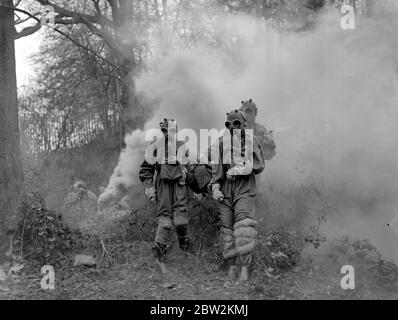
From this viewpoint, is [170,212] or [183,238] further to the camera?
[183,238]

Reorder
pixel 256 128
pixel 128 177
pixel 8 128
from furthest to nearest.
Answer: pixel 128 177 → pixel 256 128 → pixel 8 128

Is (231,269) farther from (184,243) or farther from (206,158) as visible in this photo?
(206,158)

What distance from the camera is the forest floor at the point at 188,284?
16.6 feet

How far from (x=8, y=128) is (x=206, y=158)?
2.87 meters

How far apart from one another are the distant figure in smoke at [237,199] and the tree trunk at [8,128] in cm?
289

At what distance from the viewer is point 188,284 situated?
17.9ft

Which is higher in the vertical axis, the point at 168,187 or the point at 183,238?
the point at 168,187

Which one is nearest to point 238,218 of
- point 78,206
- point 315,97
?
point 78,206

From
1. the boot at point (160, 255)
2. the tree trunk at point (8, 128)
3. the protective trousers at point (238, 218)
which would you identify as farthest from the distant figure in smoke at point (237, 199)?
the tree trunk at point (8, 128)

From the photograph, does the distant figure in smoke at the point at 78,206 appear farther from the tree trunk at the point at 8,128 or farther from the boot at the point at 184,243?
the boot at the point at 184,243

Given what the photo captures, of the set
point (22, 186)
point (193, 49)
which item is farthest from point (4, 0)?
point (193, 49)

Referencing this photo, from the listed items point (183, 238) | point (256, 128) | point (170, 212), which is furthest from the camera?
point (256, 128)

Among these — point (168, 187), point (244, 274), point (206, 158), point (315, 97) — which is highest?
point (315, 97)

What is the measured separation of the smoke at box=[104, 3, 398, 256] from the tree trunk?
12.2 feet
